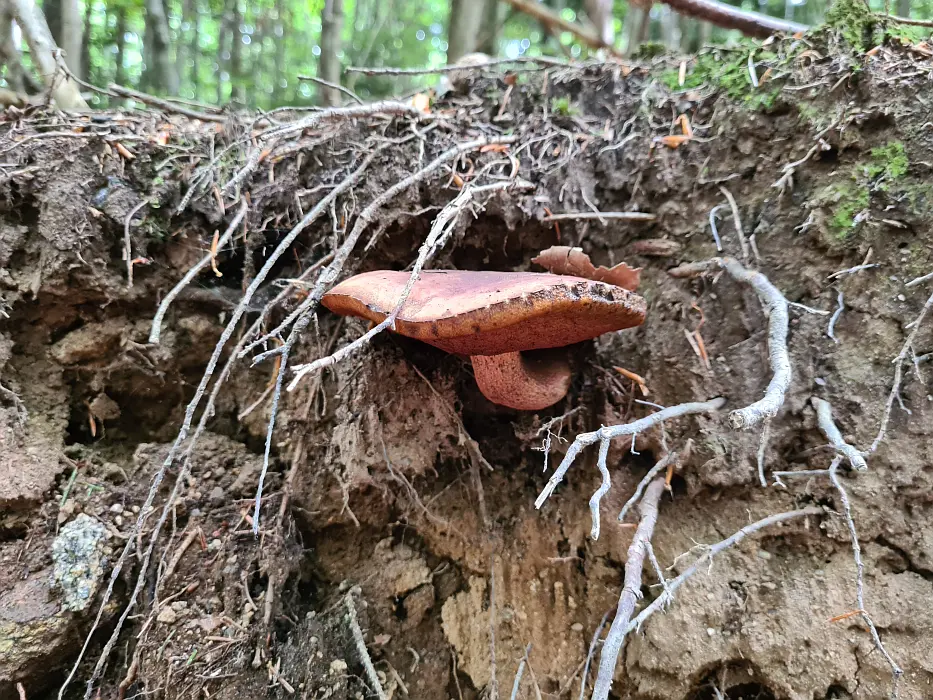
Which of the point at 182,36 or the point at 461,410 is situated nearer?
the point at 461,410

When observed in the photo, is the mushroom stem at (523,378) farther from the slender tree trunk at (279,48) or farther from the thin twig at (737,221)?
the slender tree trunk at (279,48)

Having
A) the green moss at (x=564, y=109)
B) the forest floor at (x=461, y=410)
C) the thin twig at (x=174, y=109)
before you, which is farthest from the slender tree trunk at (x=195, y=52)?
the green moss at (x=564, y=109)

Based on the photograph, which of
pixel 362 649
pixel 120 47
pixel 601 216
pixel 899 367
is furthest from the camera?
pixel 120 47

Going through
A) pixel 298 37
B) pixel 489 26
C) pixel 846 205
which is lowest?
pixel 846 205

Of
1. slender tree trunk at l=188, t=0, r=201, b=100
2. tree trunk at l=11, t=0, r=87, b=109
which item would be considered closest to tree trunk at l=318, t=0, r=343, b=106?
tree trunk at l=11, t=0, r=87, b=109

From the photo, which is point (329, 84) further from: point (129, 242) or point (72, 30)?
point (72, 30)

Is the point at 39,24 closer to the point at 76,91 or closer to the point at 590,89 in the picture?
the point at 76,91

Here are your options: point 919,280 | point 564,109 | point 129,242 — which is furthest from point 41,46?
point 919,280
